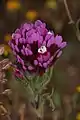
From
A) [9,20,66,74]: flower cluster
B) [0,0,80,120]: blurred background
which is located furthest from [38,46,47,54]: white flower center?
[0,0,80,120]: blurred background

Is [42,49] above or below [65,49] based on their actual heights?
above

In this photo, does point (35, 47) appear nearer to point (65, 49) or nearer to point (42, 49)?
point (42, 49)

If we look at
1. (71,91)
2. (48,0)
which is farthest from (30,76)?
(48,0)

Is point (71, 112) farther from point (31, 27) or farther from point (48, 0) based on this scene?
point (48, 0)

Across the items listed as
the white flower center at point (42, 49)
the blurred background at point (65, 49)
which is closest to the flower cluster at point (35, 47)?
the white flower center at point (42, 49)

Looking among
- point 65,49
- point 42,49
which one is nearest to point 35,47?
point 42,49

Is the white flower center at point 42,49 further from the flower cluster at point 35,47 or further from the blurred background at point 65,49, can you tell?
the blurred background at point 65,49
